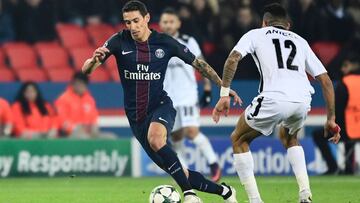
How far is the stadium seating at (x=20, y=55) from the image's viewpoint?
19219 millimetres

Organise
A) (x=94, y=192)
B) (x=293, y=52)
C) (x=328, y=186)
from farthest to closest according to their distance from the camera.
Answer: (x=328, y=186) → (x=94, y=192) → (x=293, y=52)

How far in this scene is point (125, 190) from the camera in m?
13.1

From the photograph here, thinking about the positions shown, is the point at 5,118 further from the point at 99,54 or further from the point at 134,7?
the point at 99,54

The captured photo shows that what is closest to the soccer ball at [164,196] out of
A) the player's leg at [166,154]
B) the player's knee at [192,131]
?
the player's leg at [166,154]

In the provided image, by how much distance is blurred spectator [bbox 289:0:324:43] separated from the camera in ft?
63.9

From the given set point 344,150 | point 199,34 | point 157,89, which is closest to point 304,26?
point 199,34

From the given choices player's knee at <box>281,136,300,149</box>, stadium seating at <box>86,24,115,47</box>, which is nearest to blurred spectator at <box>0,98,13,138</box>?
stadium seating at <box>86,24,115,47</box>

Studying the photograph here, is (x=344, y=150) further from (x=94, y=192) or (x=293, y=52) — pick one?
(x=293, y=52)

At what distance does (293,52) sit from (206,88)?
5.07 meters

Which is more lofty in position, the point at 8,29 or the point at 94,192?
the point at 8,29

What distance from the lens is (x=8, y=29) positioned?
1966 centimetres

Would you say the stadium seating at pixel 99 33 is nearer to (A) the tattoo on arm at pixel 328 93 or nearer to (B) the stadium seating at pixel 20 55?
(B) the stadium seating at pixel 20 55

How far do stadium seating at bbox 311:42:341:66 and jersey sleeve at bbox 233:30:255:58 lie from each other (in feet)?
32.1

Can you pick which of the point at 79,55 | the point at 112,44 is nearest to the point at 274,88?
the point at 112,44
